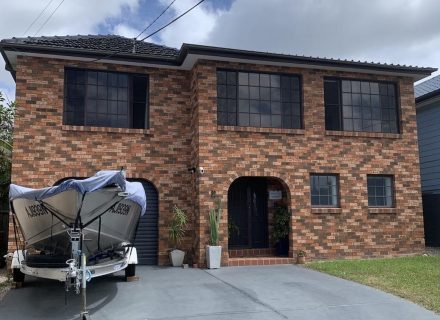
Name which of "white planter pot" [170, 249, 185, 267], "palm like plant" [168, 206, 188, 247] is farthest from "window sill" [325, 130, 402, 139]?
"white planter pot" [170, 249, 185, 267]

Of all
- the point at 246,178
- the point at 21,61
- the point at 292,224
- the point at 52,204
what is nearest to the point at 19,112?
the point at 21,61

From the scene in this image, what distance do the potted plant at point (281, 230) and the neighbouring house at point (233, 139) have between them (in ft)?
0.64

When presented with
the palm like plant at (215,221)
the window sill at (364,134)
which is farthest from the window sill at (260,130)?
the palm like plant at (215,221)

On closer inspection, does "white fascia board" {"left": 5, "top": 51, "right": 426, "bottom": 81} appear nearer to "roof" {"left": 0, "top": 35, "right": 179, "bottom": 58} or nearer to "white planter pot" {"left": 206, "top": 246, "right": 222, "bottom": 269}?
"roof" {"left": 0, "top": 35, "right": 179, "bottom": 58}

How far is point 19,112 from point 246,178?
6489mm

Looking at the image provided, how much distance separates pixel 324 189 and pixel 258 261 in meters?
2.98

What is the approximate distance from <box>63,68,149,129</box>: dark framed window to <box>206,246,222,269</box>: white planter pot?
398 centimetres

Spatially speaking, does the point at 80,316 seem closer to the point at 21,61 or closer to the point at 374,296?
the point at 374,296

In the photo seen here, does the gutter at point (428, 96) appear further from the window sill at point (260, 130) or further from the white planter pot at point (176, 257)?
the white planter pot at point (176, 257)

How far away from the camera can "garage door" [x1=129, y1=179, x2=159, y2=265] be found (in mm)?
12766

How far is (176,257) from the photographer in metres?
12.5

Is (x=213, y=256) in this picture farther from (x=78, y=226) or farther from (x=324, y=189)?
(x=78, y=226)

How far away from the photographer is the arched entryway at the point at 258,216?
1333cm

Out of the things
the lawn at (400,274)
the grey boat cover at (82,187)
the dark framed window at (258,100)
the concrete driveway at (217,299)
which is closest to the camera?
the concrete driveway at (217,299)
